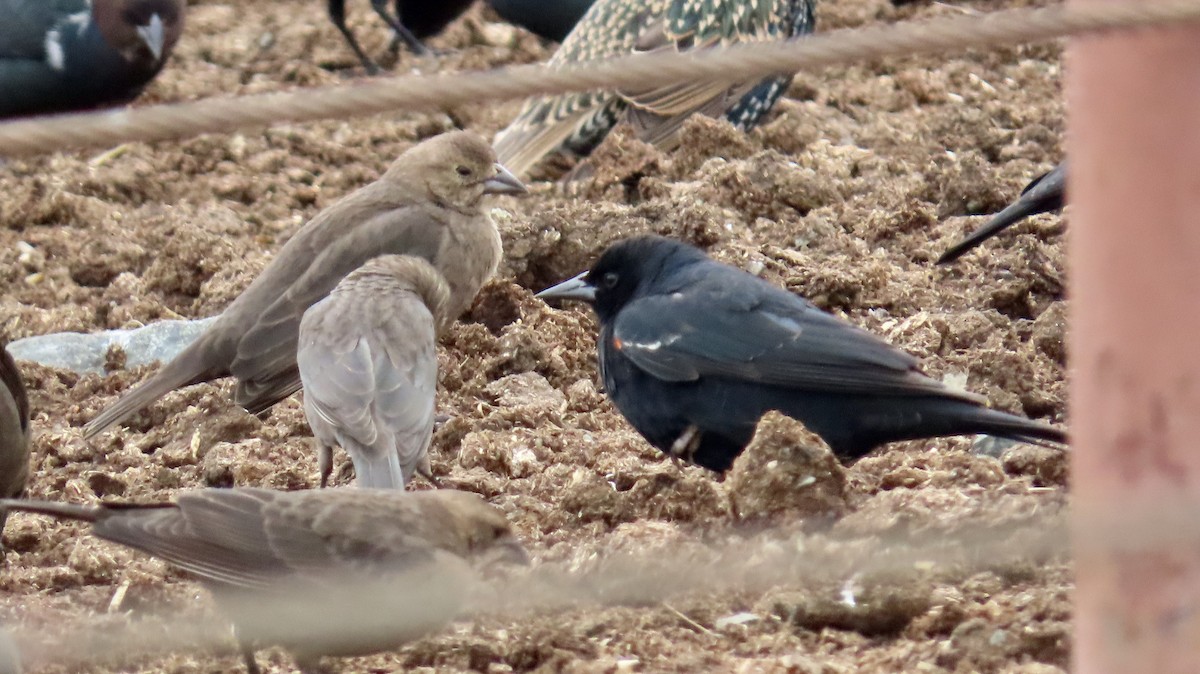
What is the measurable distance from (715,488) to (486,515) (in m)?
0.90

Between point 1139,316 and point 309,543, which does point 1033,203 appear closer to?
point 309,543

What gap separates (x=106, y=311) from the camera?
6.54 metres

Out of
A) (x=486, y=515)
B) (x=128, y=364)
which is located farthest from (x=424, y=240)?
(x=486, y=515)

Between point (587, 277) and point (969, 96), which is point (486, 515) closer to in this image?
point (587, 277)

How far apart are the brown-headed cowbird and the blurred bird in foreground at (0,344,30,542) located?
0.51 meters

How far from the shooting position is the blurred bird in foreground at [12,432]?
473 cm

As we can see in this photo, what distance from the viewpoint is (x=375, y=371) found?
500 centimetres

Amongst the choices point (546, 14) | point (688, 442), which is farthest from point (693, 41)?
point (688, 442)

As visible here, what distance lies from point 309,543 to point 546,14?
6.21 m

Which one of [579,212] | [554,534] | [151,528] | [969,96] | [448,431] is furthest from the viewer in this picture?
[969,96]

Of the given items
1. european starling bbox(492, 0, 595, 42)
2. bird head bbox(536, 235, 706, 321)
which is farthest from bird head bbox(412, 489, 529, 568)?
european starling bbox(492, 0, 595, 42)

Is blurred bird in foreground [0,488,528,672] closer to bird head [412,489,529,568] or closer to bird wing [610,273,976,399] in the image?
bird head [412,489,529,568]

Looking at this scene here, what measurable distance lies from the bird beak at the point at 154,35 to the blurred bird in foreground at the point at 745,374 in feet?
14.6

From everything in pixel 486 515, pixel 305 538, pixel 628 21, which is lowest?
pixel 305 538
